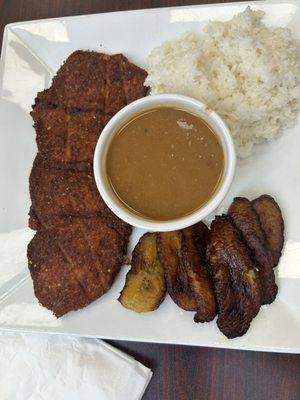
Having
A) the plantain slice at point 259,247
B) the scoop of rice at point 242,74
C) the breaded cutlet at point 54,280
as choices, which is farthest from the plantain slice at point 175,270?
the scoop of rice at point 242,74

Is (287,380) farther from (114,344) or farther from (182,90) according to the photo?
(182,90)

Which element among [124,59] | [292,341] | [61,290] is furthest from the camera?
[124,59]

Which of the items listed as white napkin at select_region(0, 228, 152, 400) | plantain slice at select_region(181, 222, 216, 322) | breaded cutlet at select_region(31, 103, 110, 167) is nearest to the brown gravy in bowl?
plantain slice at select_region(181, 222, 216, 322)

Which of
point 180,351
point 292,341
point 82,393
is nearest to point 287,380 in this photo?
point 292,341

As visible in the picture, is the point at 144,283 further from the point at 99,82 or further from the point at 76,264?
the point at 99,82

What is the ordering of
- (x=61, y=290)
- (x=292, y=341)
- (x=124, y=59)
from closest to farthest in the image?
(x=292, y=341) → (x=61, y=290) → (x=124, y=59)

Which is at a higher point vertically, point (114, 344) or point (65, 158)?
point (65, 158)

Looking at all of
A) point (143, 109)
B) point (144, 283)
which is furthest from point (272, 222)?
point (143, 109)
